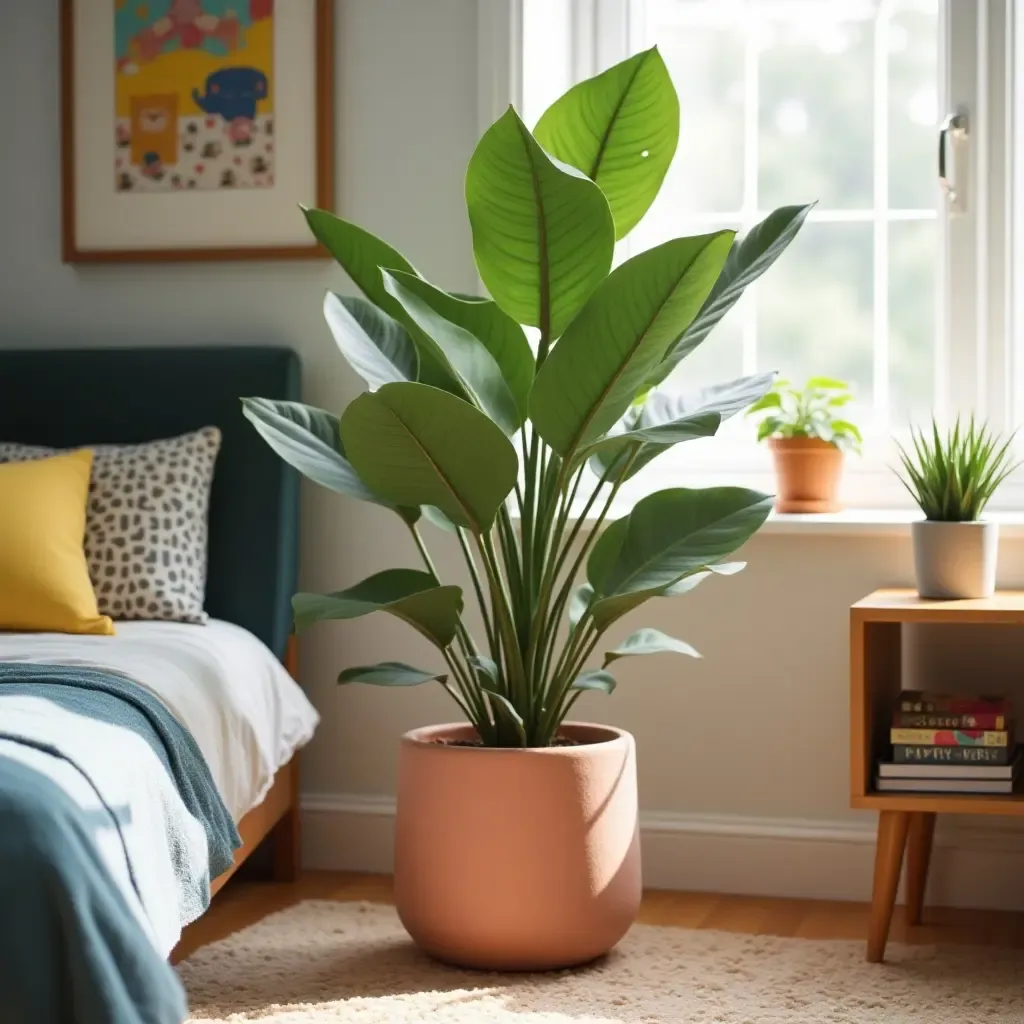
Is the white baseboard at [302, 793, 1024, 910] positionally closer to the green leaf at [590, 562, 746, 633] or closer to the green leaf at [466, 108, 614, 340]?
the green leaf at [590, 562, 746, 633]

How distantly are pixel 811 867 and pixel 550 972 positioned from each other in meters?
0.79

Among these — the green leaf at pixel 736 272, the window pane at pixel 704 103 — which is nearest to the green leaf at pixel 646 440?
the green leaf at pixel 736 272

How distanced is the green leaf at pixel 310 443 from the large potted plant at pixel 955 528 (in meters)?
0.92

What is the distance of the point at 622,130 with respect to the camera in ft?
→ 8.00

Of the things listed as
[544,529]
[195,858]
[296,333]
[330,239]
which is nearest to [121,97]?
[296,333]

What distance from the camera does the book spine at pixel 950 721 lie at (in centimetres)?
257

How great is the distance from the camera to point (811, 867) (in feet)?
10.0

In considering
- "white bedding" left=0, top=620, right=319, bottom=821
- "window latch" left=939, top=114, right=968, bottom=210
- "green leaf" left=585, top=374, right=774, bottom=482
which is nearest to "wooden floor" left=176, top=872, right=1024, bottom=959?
"white bedding" left=0, top=620, right=319, bottom=821

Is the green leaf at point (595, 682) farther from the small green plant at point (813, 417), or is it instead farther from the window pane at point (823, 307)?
the window pane at point (823, 307)

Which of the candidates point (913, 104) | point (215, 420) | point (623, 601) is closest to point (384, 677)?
point (623, 601)

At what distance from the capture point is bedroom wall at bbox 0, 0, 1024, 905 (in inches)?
120

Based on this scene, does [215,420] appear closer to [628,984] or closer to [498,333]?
[498,333]

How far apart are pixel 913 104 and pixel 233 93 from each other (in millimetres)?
1479

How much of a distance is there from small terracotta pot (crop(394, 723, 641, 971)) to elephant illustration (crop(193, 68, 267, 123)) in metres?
1.55
